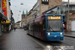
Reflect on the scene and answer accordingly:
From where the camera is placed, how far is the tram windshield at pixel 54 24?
14375 mm

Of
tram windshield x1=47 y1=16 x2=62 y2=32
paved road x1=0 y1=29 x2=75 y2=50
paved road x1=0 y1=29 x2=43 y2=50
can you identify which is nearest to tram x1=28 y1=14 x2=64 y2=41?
tram windshield x1=47 y1=16 x2=62 y2=32

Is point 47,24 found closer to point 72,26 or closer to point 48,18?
point 48,18

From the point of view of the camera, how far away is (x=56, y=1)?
75312 millimetres

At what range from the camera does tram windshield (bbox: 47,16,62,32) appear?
14.4 meters

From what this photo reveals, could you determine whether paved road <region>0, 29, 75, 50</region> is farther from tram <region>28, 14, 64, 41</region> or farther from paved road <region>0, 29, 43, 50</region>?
tram <region>28, 14, 64, 41</region>

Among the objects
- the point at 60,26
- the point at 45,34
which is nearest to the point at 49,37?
the point at 45,34

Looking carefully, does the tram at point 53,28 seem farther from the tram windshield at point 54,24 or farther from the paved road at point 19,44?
the paved road at point 19,44

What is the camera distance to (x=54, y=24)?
569 inches

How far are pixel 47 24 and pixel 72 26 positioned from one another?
1320 inches

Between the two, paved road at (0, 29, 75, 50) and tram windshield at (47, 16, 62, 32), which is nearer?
paved road at (0, 29, 75, 50)

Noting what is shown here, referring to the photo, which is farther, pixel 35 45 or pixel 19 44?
pixel 19 44

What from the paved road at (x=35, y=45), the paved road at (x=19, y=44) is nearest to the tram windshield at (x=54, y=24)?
the paved road at (x=35, y=45)

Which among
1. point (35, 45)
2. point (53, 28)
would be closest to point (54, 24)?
point (53, 28)

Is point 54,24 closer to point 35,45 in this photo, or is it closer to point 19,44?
point 35,45
